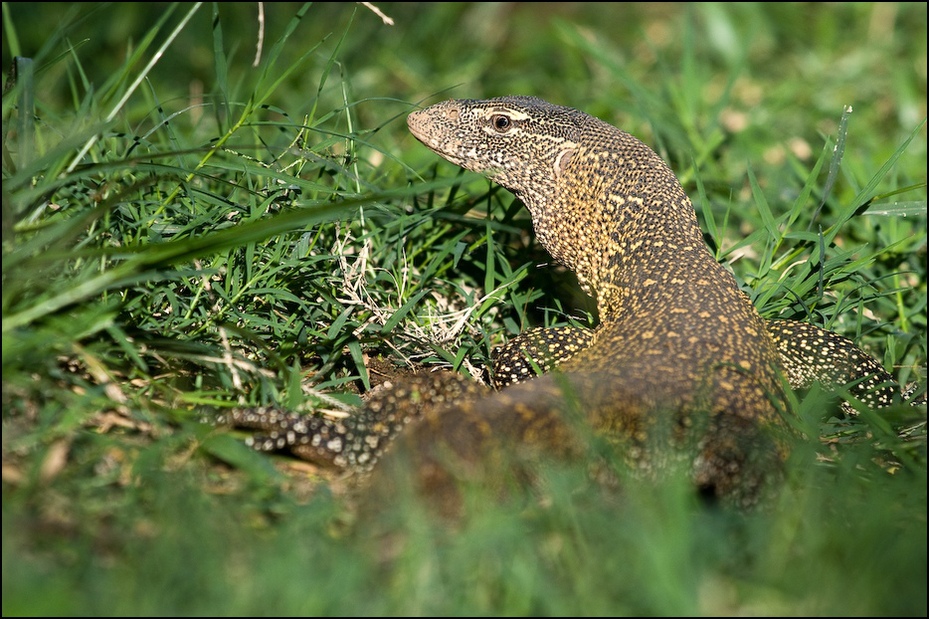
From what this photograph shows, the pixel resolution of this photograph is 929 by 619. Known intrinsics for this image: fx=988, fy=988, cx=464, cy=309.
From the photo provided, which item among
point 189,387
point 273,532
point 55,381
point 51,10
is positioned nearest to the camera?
point 273,532

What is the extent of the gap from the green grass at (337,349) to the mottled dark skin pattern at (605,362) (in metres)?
0.18

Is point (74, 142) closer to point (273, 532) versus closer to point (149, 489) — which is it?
point (149, 489)

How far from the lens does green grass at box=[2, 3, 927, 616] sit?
2.82 m

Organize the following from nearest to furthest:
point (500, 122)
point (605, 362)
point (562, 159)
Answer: point (605, 362) < point (562, 159) < point (500, 122)

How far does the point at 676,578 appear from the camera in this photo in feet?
8.90

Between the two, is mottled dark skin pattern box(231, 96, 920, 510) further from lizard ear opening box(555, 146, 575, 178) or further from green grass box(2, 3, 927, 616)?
green grass box(2, 3, 927, 616)

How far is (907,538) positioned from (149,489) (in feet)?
7.88

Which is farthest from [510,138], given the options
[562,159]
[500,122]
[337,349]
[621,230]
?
[337,349]

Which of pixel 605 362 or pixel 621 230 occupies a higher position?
pixel 621 230

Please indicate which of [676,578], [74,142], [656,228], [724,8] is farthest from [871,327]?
[724,8]

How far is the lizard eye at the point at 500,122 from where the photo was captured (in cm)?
509

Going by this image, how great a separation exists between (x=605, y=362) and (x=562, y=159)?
1338 millimetres

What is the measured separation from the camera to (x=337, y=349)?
4633 millimetres

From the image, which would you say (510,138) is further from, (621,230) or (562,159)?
(621,230)
